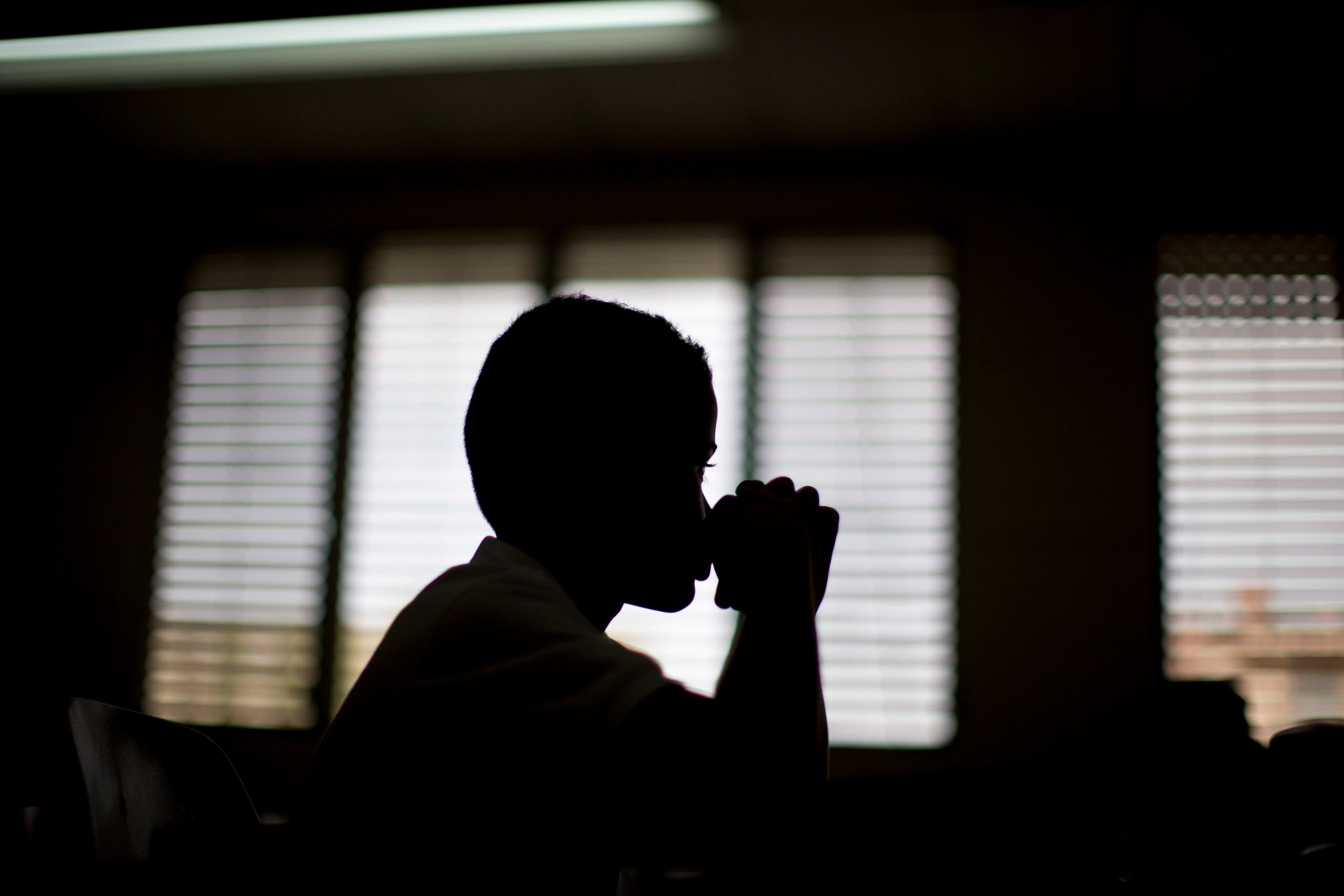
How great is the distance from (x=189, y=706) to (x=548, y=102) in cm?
250

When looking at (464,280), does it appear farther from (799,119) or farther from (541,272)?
(799,119)

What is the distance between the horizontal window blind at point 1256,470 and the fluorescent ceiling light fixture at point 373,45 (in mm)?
1867

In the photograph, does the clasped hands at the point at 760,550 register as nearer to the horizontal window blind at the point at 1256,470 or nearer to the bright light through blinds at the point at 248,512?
the horizontal window blind at the point at 1256,470

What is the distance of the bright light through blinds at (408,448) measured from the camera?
10.8 feet

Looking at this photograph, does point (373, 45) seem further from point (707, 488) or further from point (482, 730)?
point (482, 730)

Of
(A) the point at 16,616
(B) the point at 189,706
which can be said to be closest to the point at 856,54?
(B) the point at 189,706

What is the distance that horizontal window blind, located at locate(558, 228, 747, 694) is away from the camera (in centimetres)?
308

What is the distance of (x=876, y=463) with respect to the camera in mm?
3119

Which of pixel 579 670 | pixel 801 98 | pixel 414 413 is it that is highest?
pixel 801 98

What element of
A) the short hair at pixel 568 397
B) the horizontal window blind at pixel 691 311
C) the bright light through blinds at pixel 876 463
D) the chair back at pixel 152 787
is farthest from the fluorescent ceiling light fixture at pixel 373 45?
the chair back at pixel 152 787

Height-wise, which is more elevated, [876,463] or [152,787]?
[876,463]

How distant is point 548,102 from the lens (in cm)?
310

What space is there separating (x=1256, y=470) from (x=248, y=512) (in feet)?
11.4

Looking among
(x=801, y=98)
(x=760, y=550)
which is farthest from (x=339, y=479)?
(x=760, y=550)
